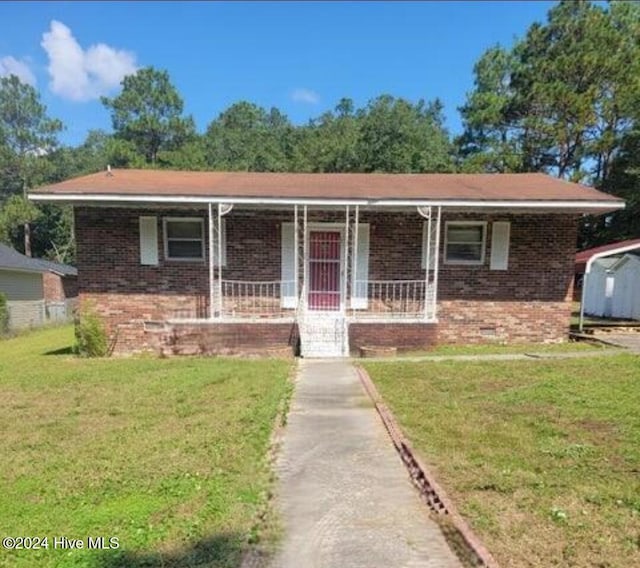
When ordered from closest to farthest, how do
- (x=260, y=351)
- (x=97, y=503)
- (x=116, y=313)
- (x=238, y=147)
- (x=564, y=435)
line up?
(x=97, y=503) → (x=564, y=435) → (x=260, y=351) → (x=116, y=313) → (x=238, y=147)

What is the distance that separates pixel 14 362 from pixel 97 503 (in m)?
8.46

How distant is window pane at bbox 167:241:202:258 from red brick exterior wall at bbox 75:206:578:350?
224 millimetres

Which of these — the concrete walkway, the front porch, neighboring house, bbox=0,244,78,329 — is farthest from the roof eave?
neighboring house, bbox=0,244,78,329

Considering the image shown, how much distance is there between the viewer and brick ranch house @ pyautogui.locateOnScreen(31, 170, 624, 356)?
35.9 feet

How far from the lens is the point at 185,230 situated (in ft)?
36.9

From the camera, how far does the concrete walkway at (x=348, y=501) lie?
290 cm

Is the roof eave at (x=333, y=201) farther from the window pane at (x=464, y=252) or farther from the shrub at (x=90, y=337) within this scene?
the shrub at (x=90, y=337)

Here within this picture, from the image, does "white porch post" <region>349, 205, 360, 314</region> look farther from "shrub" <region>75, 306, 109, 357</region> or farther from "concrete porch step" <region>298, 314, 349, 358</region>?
"shrub" <region>75, 306, 109, 357</region>

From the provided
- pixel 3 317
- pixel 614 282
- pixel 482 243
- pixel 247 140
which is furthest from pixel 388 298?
pixel 247 140

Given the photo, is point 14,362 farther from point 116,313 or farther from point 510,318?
point 510,318

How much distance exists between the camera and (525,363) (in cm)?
872

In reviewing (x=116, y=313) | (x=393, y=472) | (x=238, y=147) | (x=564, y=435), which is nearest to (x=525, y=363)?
(x=564, y=435)

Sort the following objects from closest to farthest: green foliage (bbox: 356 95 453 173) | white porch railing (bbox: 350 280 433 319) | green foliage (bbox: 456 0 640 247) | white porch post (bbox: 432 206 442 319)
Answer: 1. white porch post (bbox: 432 206 442 319)
2. white porch railing (bbox: 350 280 433 319)
3. green foliage (bbox: 456 0 640 247)
4. green foliage (bbox: 356 95 453 173)

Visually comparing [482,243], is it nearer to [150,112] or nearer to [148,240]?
[148,240]
